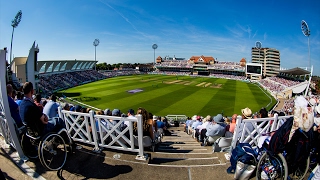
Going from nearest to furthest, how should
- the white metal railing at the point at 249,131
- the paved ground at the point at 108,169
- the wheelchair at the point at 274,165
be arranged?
the wheelchair at the point at 274,165
the paved ground at the point at 108,169
the white metal railing at the point at 249,131

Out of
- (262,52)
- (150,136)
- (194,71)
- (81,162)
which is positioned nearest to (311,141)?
(150,136)

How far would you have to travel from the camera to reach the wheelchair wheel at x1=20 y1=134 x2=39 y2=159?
4.21 m

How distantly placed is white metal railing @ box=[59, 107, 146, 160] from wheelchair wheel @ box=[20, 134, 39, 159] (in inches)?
38.7

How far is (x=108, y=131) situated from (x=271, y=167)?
3663 millimetres

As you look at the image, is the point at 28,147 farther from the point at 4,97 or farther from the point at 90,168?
the point at 90,168

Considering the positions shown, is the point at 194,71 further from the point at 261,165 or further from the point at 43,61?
the point at 261,165

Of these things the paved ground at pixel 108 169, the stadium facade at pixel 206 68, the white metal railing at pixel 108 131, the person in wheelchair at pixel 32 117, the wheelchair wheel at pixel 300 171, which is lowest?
the paved ground at pixel 108 169

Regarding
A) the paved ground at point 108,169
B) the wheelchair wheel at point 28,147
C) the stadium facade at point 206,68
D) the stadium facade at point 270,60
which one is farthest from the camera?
the stadium facade at point 270,60

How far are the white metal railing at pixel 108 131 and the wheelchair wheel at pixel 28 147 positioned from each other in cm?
98

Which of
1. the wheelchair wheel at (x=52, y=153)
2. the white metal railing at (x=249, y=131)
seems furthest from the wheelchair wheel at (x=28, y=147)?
the white metal railing at (x=249, y=131)

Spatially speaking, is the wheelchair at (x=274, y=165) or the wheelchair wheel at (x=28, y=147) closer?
the wheelchair at (x=274, y=165)

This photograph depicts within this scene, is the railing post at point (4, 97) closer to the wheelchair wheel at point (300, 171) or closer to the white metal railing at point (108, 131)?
the white metal railing at point (108, 131)

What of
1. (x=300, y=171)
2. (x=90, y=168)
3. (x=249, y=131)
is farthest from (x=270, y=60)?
(x=90, y=168)

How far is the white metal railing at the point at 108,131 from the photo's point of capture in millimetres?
4336
